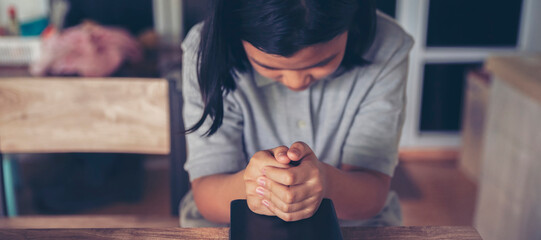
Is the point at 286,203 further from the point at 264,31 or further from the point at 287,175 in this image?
the point at 264,31

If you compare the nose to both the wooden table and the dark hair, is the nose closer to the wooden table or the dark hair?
the dark hair

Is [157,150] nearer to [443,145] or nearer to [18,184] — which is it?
[18,184]

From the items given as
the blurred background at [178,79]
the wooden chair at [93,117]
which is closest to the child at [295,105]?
the wooden chair at [93,117]

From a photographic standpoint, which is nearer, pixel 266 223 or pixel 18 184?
pixel 266 223

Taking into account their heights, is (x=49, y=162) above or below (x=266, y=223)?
below

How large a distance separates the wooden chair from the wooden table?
40 centimetres

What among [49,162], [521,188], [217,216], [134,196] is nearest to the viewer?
[217,216]

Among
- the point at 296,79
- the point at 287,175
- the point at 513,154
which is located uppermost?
the point at 296,79

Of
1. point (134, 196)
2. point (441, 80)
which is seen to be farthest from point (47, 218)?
point (441, 80)

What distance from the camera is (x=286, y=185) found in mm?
622

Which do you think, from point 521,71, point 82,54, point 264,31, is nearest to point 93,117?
point 264,31

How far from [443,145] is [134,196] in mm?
1536

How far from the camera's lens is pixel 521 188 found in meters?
1.31

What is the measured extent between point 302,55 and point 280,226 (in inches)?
9.3
